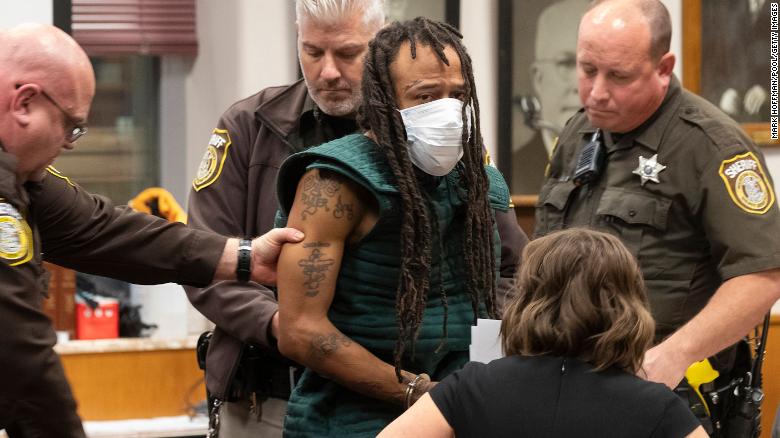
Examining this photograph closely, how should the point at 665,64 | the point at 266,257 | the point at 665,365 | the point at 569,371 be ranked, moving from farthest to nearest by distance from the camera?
the point at 665,64
the point at 665,365
the point at 266,257
the point at 569,371

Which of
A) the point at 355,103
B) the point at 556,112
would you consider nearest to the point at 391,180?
the point at 355,103

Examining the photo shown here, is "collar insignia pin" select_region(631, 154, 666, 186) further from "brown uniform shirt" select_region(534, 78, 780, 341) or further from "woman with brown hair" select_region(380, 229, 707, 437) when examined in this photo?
"woman with brown hair" select_region(380, 229, 707, 437)

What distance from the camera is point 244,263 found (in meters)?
2.80

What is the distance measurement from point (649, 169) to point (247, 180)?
1064 mm

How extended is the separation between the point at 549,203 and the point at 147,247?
1.26 meters

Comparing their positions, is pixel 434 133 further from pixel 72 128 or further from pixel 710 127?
pixel 710 127

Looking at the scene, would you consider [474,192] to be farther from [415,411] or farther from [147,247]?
[147,247]

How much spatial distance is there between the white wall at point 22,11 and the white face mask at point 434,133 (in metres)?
3.32

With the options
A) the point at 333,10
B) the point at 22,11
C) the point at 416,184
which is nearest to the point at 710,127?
the point at 333,10

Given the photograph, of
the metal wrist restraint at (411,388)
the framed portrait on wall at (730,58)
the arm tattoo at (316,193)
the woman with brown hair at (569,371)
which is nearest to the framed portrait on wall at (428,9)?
the framed portrait on wall at (730,58)

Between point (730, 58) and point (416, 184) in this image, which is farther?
point (730, 58)

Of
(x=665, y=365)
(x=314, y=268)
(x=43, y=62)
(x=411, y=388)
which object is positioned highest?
(x=43, y=62)

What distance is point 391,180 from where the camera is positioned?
2398 millimetres

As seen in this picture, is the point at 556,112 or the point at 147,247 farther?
the point at 556,112
